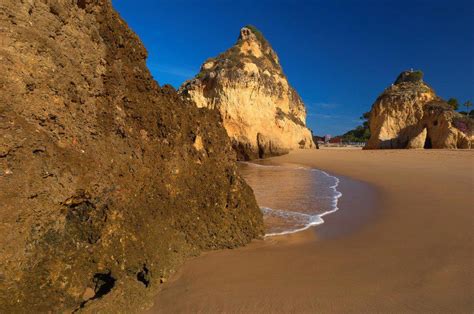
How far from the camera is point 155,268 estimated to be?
2.72 meters

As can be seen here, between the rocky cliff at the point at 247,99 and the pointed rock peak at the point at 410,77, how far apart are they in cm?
1228

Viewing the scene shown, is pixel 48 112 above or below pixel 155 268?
above

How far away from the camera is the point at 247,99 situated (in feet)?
A: 78.3

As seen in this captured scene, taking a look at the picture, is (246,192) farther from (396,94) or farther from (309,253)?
(396,94)

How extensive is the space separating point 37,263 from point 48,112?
1.12 meters

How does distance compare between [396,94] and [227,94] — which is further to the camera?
[396,94]

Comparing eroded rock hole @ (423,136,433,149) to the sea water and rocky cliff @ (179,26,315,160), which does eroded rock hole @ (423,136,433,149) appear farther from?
the sea water

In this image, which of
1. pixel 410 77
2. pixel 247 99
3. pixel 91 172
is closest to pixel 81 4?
pixel 91 172

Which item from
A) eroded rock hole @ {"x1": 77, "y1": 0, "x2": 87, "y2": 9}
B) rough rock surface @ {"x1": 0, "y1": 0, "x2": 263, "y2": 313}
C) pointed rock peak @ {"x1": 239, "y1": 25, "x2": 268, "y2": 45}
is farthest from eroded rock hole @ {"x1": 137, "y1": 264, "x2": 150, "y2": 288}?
pointed rock peak @ {"x1": 239, "y1": 25, "x2": 268, "y2": 45}

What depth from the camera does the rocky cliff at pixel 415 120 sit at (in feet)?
75.1

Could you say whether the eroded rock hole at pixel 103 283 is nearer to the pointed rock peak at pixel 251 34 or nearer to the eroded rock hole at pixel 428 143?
the eroded rock hole at pixel 428 143

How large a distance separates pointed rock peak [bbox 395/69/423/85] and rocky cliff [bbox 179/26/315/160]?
12280mm

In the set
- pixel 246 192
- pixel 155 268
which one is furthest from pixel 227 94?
pixel 155 268

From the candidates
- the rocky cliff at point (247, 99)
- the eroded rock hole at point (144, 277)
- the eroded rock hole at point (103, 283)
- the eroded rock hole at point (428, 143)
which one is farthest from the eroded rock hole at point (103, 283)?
the eroded rock hole at point (428, 143)
